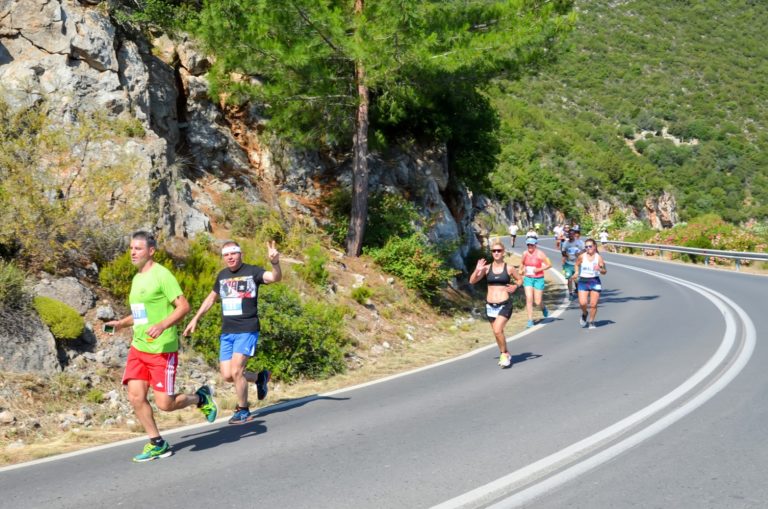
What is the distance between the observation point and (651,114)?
96812 mm

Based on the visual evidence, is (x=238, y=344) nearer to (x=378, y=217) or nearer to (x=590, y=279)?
(x=590, y=279)

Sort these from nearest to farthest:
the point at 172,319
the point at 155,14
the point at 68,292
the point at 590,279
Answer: the point at 172,319, the point at 68,292, the point at 590,279, the point at 155,14

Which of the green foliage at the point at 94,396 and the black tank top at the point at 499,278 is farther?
the black tank top at the point at 499,278

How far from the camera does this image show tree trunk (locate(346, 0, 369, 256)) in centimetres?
1521

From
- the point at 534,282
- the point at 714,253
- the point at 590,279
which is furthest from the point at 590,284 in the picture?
the point at 714,253

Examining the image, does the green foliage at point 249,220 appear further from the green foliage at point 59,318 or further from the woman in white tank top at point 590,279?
the woman in white tank top at point 590,279

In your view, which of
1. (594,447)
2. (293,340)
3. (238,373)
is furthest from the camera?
(293,340)

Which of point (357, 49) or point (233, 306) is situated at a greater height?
point (357, 49)

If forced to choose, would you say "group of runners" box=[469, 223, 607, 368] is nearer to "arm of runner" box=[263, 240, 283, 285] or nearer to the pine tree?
"arm of runner" box=[263, 240, 283, 285]

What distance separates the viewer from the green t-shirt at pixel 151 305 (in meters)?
5.87

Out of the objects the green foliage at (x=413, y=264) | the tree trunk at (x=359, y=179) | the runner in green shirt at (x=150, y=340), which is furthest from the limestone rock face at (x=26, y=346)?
the green foliage at (x=413, y=264)

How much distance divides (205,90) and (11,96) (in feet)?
20.7

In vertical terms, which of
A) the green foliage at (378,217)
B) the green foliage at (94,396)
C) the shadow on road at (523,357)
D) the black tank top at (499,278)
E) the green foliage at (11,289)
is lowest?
the shadow on road at (523,357)

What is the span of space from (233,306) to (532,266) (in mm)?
7478
